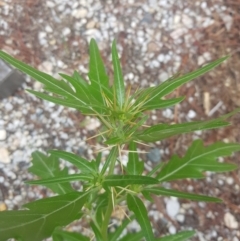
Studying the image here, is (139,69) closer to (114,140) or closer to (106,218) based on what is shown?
(106,218)

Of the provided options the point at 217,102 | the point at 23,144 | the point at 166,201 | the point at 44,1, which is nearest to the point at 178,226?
the point at 166,201

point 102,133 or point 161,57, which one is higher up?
point 161,57

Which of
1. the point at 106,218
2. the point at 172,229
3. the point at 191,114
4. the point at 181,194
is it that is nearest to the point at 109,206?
the point at 106,218

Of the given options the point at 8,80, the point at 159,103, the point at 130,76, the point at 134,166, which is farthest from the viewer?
the point at 130,76

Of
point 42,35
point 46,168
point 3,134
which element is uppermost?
point 42,35

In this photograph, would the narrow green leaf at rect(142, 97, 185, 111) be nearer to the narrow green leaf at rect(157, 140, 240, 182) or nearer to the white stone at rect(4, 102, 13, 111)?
the narrow green leaf at rect(157, 140, 240, 182)

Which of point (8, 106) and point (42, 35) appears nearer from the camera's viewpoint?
point (8, 106)

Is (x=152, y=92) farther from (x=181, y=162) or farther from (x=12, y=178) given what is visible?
(x=12, y=178)
